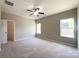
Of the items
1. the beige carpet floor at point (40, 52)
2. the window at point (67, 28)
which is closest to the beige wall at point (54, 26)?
the window at point (67, 28)

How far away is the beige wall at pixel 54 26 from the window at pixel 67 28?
29 centimetres

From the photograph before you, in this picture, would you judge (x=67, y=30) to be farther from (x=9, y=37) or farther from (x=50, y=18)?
(x=9, y=37)

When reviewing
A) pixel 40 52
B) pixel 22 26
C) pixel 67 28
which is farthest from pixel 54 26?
pixel 40 52

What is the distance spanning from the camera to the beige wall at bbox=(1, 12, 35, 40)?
355 inches

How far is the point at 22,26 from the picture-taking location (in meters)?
10.2

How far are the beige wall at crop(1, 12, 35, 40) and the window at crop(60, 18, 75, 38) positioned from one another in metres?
4.59

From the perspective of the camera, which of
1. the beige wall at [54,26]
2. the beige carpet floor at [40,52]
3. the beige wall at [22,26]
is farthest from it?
the beige wall at [22,26]

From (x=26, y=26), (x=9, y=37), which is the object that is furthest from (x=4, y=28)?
(x=26, y=26)

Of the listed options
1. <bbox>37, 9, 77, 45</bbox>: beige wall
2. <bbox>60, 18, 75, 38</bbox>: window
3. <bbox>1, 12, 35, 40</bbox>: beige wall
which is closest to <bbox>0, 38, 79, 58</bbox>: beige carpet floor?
<bbox>60, 18, 75, 38</bbox>: window

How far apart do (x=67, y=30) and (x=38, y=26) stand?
5.26 meters

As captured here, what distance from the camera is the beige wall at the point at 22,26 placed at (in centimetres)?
902

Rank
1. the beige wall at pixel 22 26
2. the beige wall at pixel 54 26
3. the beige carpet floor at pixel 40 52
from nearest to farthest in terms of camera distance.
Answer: the beige carpet floor at pixel 40 52 → the beige wall at pixel 54 26 → the beige wall at pixel 22 26

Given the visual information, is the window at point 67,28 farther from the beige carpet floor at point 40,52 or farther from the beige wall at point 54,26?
the beige carpet floor at point 40,52

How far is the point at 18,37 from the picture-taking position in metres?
9.68
